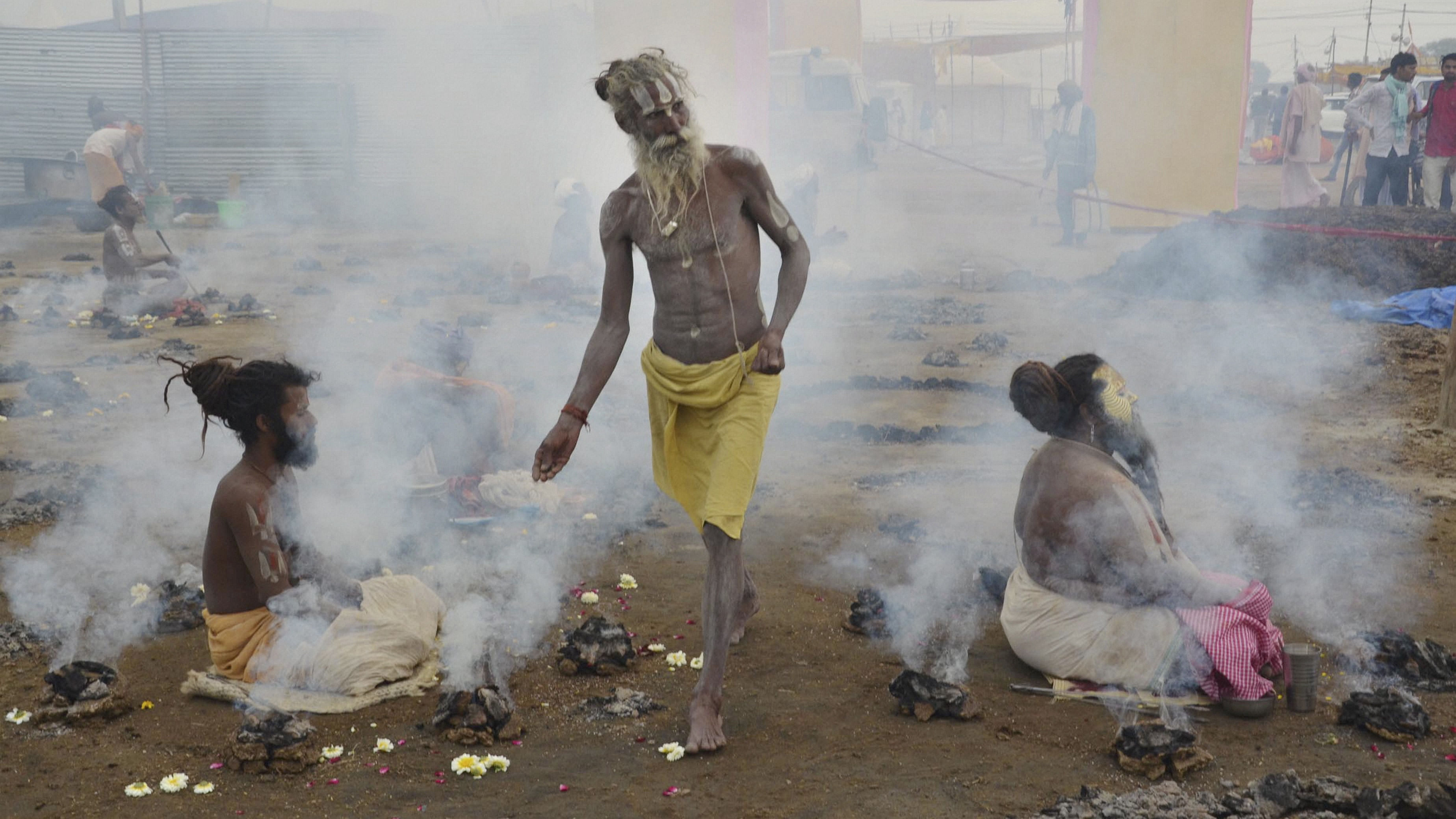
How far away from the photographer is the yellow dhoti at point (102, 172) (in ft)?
49.2

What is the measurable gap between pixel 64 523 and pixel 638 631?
3.12 meters

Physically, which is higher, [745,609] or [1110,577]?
[1110,577]

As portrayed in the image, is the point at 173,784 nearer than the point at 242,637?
Yes

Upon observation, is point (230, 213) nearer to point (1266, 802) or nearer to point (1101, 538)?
point (1101, 538)

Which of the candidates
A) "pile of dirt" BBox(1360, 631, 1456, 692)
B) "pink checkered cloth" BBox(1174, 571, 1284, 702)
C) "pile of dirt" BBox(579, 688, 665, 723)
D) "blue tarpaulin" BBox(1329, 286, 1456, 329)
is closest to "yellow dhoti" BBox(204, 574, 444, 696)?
"pile of dirt" BBox(579, 688, 665, 723)

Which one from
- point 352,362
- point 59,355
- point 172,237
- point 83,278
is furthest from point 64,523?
point 172,237

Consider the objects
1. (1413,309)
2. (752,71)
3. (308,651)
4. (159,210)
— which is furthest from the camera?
(159,210)

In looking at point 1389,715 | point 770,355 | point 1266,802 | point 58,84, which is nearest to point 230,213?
point 58,84

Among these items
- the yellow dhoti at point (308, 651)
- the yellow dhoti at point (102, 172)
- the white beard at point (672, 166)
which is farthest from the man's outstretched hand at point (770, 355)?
the yellow dhoti at point (102, 172)

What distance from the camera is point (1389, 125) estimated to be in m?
13.0

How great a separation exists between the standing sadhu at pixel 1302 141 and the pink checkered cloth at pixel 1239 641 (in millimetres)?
11140

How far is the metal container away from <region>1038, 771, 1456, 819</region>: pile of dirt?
0.52 m

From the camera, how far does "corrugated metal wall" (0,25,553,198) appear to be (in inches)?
871

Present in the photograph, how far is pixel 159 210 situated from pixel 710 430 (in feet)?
55.1
